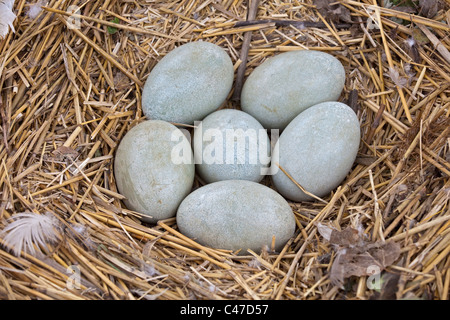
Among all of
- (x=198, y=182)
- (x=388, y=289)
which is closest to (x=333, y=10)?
(x=198, y=182)

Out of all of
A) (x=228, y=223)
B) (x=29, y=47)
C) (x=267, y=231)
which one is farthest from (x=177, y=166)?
(x=29, y=47)

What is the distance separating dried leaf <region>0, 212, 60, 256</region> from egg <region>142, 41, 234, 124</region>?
575 mm

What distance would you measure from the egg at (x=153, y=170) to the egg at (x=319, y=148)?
0.35m

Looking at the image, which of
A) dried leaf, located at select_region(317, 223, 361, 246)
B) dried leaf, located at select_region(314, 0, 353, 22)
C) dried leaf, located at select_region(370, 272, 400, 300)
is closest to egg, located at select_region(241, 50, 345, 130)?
dried leaf, located at select_region(314, 0, 353, 22)

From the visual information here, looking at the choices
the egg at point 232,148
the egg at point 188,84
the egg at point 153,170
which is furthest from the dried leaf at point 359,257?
the egg at point 188,84

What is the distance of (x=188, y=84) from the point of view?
1740 mm

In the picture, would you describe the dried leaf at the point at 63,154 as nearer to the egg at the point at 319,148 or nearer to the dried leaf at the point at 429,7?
the egg at the point at 319,148

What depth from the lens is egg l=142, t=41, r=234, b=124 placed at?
5.72ft

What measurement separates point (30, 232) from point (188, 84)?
0.74 metres

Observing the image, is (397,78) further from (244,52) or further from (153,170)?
(153,170)

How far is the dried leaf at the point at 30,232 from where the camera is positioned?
4.31 feet

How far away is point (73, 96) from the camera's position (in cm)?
171

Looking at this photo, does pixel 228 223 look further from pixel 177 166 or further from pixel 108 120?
pixel 108 120

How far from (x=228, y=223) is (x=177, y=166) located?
0.89ft
